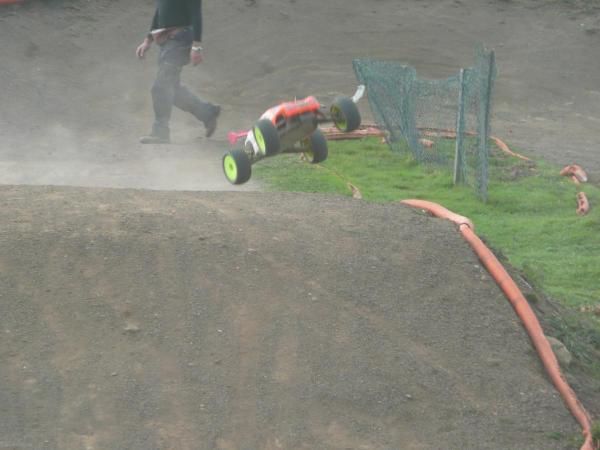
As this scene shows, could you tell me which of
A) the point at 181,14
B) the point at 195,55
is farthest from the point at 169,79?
the point at 181,14

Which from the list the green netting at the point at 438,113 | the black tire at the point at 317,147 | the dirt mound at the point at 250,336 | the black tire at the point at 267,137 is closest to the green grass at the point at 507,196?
the green netting at the point at 438,113

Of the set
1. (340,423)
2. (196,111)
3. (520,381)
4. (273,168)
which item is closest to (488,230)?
(273,168)

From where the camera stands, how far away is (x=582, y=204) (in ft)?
40.7

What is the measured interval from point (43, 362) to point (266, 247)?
69.9 inches

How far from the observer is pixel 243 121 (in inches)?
625

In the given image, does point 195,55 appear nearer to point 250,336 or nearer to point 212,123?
point 212,123

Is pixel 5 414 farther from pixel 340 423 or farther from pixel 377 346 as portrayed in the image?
pixel 377 346

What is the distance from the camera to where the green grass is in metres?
10.3

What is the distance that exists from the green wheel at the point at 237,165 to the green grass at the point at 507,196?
2.48 meters

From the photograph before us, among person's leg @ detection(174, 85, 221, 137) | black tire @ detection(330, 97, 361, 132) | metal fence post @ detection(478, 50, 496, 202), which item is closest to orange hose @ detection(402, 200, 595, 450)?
black tire @ detection(330, 97, 361, 132)

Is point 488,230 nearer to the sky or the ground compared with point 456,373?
nearer to the ground

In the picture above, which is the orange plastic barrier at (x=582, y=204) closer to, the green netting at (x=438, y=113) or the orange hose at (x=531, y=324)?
the green netting at (x=438, y=113)

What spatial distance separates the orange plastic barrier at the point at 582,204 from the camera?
12.2 metres

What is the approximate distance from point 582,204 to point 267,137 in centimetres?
557
